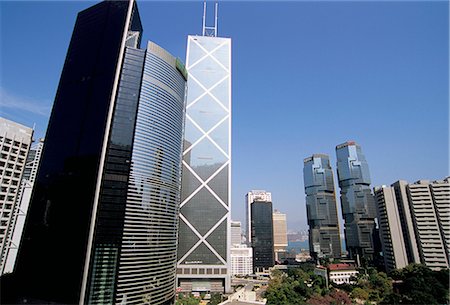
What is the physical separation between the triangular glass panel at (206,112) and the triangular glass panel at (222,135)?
179 centimetres

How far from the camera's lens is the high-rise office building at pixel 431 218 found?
58125mm

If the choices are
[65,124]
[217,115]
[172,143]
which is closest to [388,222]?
[217,115]

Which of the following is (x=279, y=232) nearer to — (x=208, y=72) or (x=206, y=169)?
(x=206, y=169)

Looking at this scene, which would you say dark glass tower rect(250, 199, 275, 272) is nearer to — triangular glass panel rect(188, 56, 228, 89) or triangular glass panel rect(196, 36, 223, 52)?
triangular glass panel rect(188, 56, 228, 89)

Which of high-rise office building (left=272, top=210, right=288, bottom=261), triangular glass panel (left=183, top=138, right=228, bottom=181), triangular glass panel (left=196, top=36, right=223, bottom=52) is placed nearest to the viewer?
triangular glass panel (left=183, top=138, right=228, bottom=181)

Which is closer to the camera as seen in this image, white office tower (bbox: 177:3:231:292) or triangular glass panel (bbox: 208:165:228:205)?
white office tower (bbox: 177:3:231:292)

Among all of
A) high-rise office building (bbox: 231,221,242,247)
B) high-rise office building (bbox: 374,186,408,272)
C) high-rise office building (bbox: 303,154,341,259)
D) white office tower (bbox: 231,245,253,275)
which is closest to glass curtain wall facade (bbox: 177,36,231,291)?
white office tower (bbox: 231,245,253,275)

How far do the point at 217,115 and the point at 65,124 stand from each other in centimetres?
4028

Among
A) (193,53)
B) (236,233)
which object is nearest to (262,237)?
(236,233)

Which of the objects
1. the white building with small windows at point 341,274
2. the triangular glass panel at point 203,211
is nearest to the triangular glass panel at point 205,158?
the triangular glass panel at point 203,211

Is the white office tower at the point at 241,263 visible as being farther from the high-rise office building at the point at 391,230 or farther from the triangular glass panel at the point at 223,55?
the triangular glass panel at the point at 223,55

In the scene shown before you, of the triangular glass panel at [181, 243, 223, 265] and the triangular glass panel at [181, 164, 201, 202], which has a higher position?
the triangular glass panel at [181, 164, 201, 202]

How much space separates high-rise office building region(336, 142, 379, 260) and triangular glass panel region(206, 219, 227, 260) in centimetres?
5438

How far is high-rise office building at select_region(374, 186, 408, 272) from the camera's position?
207 ft
